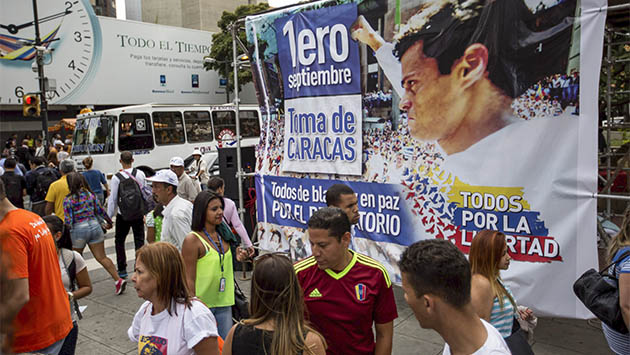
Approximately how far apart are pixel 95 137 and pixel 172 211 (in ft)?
46.7

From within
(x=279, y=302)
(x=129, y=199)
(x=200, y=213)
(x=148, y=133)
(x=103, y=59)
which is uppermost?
(x=103, y=59)

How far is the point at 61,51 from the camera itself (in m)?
27.4

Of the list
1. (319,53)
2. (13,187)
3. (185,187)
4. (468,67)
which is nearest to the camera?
(468,67)

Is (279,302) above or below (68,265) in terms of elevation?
above

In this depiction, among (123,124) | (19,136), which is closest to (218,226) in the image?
(123,124)

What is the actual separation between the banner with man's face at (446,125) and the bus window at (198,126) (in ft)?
44.2

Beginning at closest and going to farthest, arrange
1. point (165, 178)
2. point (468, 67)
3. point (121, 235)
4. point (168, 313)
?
point (168, 313)
point (468, 67)
point (165, 178)
point (121, 235)

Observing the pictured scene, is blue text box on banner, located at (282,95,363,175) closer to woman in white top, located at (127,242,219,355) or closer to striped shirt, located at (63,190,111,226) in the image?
striped shirt, located at (63,190,111,226)

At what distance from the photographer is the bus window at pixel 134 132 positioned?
1734 centimetres

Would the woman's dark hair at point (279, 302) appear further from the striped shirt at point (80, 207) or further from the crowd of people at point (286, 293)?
the striped shirt at point (80, 207)

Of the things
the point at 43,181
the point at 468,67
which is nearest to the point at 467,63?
the point at 468,67

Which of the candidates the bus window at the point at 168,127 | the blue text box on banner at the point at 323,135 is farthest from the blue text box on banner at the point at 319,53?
the bus window at the point at 168,127

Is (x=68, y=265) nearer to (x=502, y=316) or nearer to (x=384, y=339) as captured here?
(x=384, y=339)

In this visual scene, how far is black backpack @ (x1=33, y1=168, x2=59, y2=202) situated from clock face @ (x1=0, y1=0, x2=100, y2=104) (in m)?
18.5
